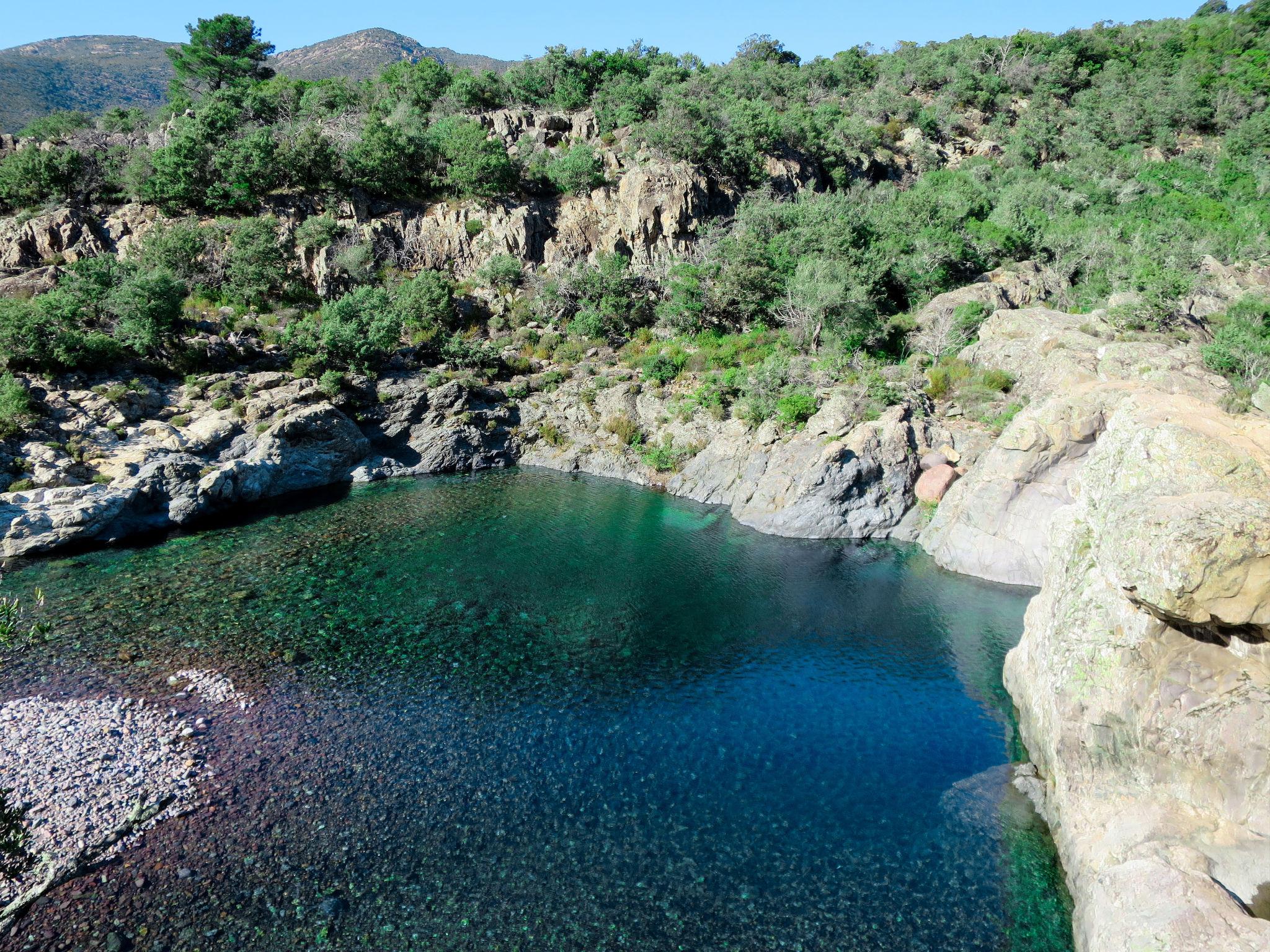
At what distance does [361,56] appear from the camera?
489ft

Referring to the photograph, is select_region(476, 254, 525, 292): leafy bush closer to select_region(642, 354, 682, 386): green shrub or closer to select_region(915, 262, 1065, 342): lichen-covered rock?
select_region(642, 354, 682, 386): green shrub


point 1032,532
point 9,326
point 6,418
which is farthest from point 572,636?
point 9,326

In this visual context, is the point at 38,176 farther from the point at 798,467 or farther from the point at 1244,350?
the point at 1244,350

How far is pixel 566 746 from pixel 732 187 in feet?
185

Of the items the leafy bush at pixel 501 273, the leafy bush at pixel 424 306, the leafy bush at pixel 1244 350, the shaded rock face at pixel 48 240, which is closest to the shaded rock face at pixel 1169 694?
the leafy bush at pixel 1244 350

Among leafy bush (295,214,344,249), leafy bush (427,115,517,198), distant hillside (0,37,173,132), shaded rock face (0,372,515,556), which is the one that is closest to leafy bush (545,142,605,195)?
leafy bush (427,115,517,198)

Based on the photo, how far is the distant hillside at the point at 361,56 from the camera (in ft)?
441

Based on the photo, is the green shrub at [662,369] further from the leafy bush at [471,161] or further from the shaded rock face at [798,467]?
the leafy bush at [471,161]

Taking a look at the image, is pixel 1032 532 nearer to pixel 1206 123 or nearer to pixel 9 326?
pixel 9 326

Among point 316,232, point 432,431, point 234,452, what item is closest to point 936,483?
point 432,431

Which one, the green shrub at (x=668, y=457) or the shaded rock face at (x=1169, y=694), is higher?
the shaded rock face at (x=1169, y=694)

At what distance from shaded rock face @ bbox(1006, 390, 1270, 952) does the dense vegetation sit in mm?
22511

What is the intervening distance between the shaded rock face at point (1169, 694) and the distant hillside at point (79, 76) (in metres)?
124

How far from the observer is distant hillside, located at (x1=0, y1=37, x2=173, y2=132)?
98.0 meters
